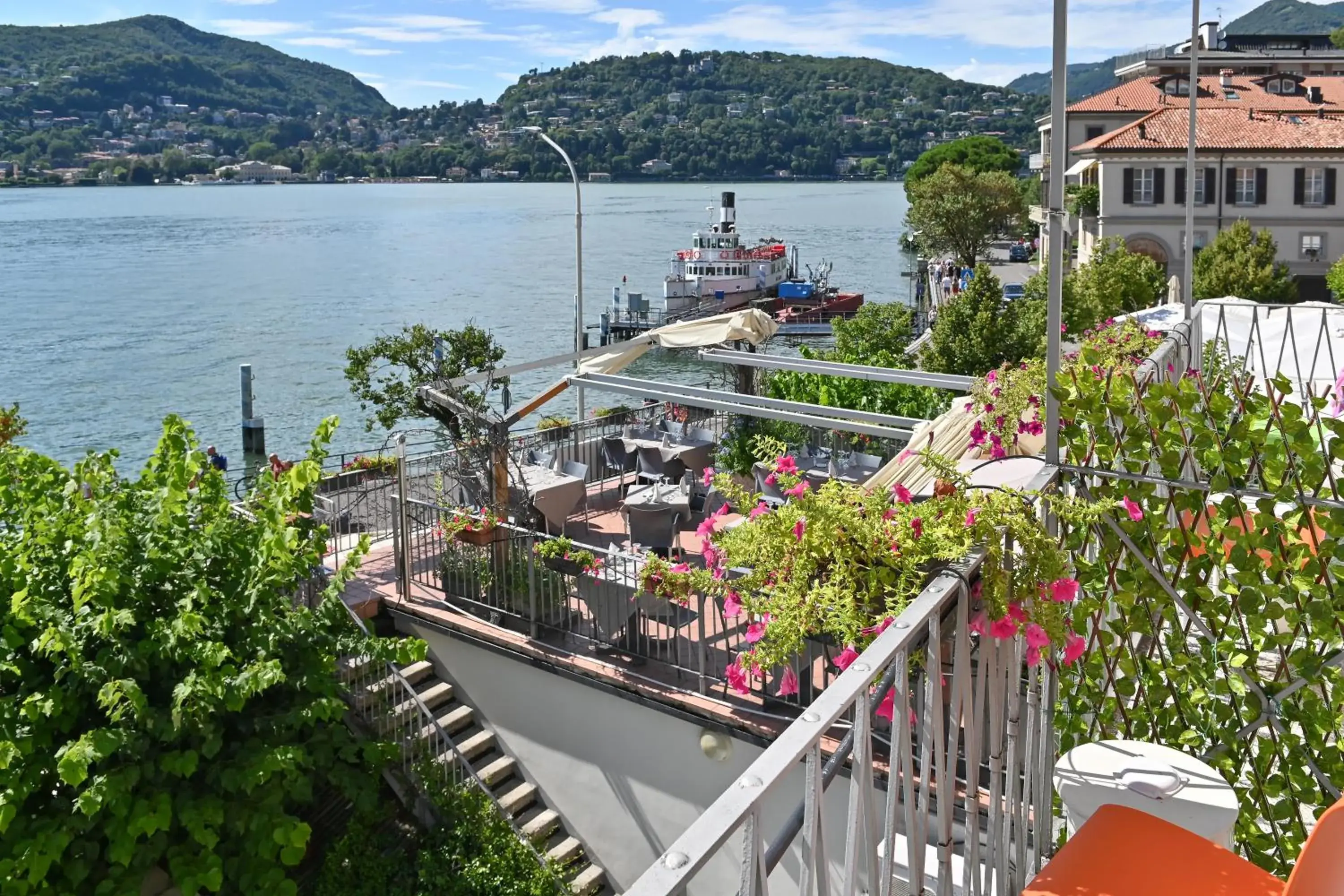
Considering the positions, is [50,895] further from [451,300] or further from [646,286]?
[646,286]

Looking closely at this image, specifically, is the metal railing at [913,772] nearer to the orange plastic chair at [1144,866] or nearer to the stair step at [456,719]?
the orange plastic chair at [1144,866]

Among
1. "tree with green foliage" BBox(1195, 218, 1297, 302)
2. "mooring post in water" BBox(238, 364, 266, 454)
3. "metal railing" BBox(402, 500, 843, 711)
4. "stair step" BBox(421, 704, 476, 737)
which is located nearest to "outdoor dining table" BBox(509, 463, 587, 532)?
"metal railing" BBox(402, 500, 843, 711)

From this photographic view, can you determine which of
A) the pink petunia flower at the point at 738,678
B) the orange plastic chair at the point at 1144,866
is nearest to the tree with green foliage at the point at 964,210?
the pink petunia flower at the point at 738,678

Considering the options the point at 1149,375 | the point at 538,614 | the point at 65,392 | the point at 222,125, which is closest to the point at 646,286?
the point at 65,392

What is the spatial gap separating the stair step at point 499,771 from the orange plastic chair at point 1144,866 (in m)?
8.14

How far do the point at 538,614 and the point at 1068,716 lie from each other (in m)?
7.00

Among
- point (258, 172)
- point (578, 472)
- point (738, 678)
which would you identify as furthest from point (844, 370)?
point (258, 172)

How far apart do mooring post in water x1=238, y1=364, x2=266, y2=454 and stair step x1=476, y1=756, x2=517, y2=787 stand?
1111 inches

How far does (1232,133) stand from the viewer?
49.4 metres

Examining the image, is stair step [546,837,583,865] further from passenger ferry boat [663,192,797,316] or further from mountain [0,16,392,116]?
mountain [0,16,392,116]

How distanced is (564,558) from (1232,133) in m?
48.6

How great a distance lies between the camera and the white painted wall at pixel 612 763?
342 inches

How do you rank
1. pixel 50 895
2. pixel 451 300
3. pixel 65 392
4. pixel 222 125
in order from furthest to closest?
pixel 222 125
pixel 451 300
pixel 65 392
pixel 50 895

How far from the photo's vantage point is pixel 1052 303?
2.92m
